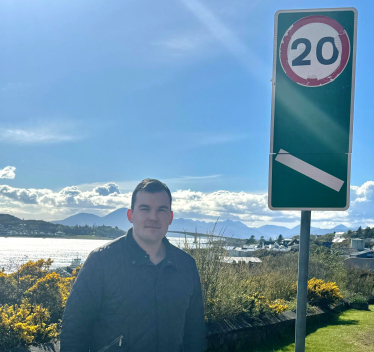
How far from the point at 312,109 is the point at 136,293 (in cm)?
152

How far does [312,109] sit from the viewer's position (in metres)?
2.19

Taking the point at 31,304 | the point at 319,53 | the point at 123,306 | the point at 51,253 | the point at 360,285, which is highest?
the point at 319,53

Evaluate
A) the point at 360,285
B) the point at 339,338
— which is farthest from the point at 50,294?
the point at 360,285

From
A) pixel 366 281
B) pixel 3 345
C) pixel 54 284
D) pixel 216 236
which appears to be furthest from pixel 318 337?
pixel 366 281

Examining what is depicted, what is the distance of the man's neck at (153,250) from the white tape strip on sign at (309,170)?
100 cm

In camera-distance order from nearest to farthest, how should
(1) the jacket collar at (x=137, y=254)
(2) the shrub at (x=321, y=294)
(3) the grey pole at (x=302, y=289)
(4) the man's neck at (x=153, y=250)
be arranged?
(3) the grey pole at (x=302, y=289), (1) the jacket collar at (x=137, y=254), (4) the man's neck at (x=153, y=250), (2) the shrub at (x=321, y=294)

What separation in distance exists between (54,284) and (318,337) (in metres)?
5.20

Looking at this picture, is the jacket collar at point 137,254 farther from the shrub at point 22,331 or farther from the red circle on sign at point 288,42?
the shrub at point 22,331

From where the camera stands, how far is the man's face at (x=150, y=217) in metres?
2.47

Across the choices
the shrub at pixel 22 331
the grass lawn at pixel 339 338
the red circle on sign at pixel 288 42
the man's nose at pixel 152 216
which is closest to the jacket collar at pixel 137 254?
the man's nose at pixel 152 216

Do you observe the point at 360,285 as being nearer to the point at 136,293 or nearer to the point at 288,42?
the point at 136,293

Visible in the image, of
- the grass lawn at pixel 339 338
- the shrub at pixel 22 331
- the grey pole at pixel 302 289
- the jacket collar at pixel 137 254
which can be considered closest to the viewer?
the grey pole at pixel 302 289

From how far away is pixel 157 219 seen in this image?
248 cm

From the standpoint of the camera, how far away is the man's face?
2.47 metres
